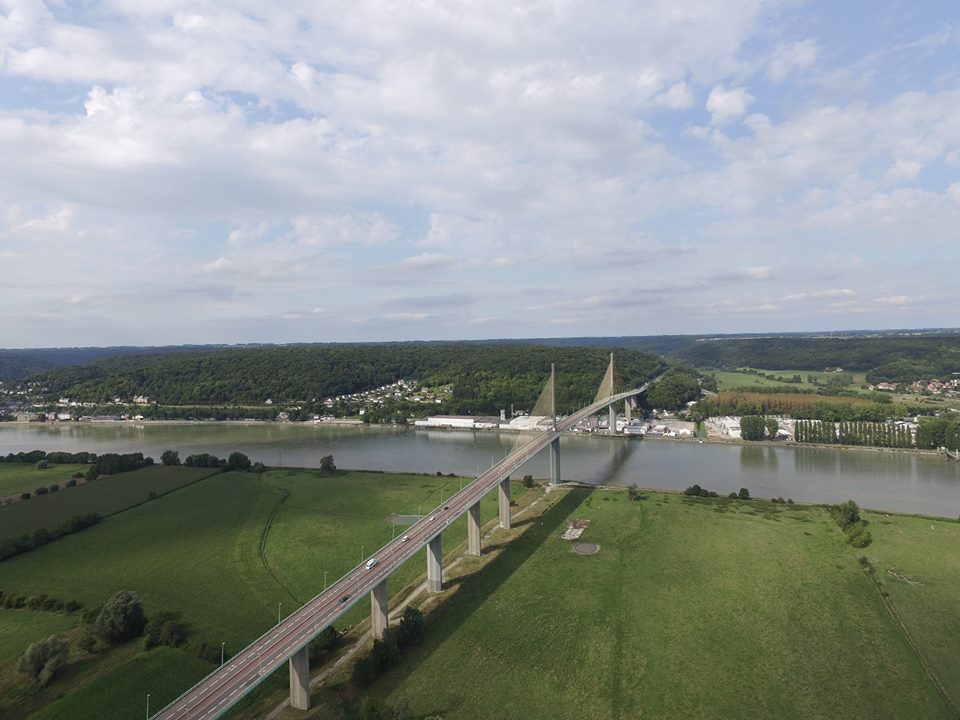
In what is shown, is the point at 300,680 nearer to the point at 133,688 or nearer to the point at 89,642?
the point at 133,688

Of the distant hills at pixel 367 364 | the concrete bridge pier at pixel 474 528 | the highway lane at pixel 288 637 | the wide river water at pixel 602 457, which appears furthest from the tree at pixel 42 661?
the distant hills at pixel 367 364

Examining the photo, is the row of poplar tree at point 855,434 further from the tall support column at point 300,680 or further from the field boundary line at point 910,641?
the tall support column at point 300,680

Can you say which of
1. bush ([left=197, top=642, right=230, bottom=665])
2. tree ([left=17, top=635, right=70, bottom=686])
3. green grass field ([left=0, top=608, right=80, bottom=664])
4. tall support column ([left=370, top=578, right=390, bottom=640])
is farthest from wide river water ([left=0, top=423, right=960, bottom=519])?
tree ([left=17, top=635, right=70, bottom=686])

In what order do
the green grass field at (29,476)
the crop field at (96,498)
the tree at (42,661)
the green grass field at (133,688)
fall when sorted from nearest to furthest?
the green grass field at (133,688) → the tree at (42,661) → the crop field at (96,498) → the green grass field at (29,476)

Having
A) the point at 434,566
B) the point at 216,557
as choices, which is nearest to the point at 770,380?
the point at 434,566

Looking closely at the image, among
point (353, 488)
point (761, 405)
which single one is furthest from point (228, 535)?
point (761, 405)

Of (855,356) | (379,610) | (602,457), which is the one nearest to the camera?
(379,610)

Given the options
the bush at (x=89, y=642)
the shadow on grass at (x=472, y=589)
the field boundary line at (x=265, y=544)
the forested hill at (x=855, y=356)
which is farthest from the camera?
the forested hill at (x=855, y=356)
